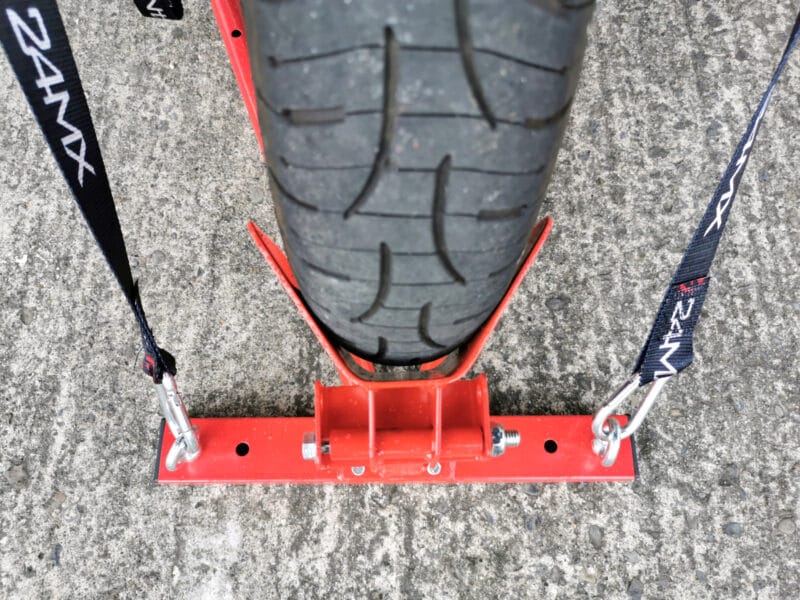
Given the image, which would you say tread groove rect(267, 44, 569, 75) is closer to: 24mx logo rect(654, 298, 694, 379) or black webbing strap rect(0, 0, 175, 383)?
A: black webbing strap rect(0, 0, 175, 383)

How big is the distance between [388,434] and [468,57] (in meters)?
0.63

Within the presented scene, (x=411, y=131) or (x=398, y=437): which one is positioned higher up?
(x=411, y=131)

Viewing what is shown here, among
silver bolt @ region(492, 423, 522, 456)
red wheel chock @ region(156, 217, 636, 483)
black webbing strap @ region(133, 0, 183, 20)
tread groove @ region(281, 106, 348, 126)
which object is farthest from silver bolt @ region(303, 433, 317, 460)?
black webbing strap @ region(133, 0, 183, 20)

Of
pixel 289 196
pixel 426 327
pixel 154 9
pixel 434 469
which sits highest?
pixel 154 9

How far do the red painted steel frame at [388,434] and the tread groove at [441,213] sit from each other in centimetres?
19

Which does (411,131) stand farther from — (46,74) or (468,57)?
(46,74)

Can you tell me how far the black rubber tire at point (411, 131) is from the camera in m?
0.55

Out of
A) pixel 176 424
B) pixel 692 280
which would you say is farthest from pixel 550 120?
pixel 176 424

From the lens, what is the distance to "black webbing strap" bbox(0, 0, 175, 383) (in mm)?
688

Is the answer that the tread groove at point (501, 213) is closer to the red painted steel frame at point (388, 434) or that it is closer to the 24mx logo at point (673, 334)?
the red painted steel frame at point (388, 434)

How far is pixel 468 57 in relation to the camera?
0.55 m

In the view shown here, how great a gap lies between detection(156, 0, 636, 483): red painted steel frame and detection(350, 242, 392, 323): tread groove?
115mm

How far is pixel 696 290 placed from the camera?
888 millimetres

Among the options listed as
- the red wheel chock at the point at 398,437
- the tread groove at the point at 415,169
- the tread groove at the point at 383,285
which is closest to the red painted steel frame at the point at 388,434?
the red wheel chock at the point at 398,437
